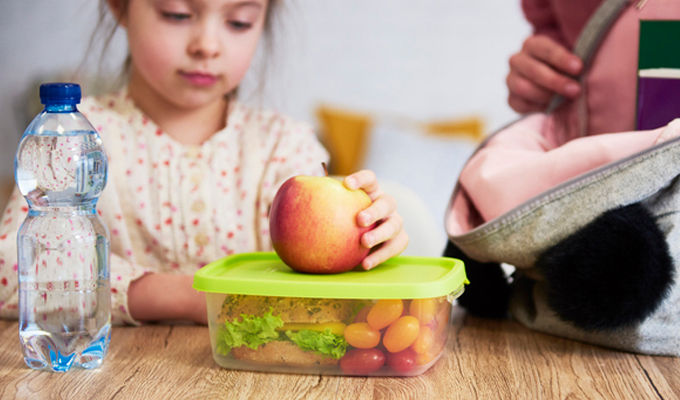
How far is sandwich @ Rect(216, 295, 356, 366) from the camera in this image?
60 centimetres

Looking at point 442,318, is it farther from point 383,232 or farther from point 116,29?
point 116,29

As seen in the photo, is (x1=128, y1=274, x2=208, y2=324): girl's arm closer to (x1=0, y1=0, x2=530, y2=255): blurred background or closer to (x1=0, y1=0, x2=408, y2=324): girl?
(x1=0, y1=0, x2=408, y2=324): girl

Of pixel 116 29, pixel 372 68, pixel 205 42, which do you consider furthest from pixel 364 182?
pixel 372 68

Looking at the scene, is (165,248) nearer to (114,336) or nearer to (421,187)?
(114,336)

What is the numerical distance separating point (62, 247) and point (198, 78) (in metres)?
0.37

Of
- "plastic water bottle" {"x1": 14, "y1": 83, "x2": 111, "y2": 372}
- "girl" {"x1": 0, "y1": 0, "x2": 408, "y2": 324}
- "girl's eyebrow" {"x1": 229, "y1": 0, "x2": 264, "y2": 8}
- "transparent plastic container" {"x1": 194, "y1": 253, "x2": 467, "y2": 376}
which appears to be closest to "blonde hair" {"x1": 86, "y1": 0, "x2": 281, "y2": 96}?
"girl" {"x1": 0, "y1": 0, "x2": 408, "y2": 324}

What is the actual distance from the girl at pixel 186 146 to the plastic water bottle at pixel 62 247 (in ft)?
0.54

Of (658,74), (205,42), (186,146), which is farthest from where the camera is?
(186,146)

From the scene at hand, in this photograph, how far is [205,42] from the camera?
0.93 metres

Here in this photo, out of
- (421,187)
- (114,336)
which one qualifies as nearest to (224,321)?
(114,336)

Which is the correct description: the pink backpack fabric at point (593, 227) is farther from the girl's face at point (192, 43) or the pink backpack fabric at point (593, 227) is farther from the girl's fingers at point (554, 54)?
the girl's face at point (192, 43)

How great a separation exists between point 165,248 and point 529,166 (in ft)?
2.10

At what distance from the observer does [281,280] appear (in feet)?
2.00

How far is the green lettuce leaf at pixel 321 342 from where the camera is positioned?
607 millimetres
